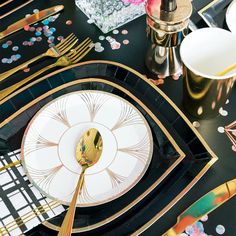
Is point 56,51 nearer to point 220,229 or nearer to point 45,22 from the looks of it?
point 45,22

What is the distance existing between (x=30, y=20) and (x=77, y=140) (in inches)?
9.2

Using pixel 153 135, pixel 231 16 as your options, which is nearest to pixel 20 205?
pixel 153 135

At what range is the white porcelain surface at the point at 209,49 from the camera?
23.4 inches

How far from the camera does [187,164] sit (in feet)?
1.78

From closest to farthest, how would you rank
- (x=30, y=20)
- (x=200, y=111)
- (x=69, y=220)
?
(x=69, y=220) < (x=200, y=111) < (x=30, y=20)

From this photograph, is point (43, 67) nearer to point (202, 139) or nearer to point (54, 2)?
point (54, 2)

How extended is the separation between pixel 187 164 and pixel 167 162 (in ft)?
0.07

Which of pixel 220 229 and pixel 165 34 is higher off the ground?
pixel 165 34

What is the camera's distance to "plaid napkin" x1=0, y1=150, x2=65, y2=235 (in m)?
0.51

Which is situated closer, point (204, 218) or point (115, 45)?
point (204, 218)

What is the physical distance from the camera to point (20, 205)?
1.71 ft

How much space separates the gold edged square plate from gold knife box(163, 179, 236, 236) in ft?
0.06

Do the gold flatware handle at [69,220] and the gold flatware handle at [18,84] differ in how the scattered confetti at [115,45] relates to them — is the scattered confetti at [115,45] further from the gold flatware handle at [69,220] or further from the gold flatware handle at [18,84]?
the gold flatware handle at [69,220]

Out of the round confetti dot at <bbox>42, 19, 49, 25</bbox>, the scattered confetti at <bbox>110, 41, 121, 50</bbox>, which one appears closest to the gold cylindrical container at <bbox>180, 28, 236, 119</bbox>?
the scattered confetti at <bbox>110, 41, 121, 50</bbox>
